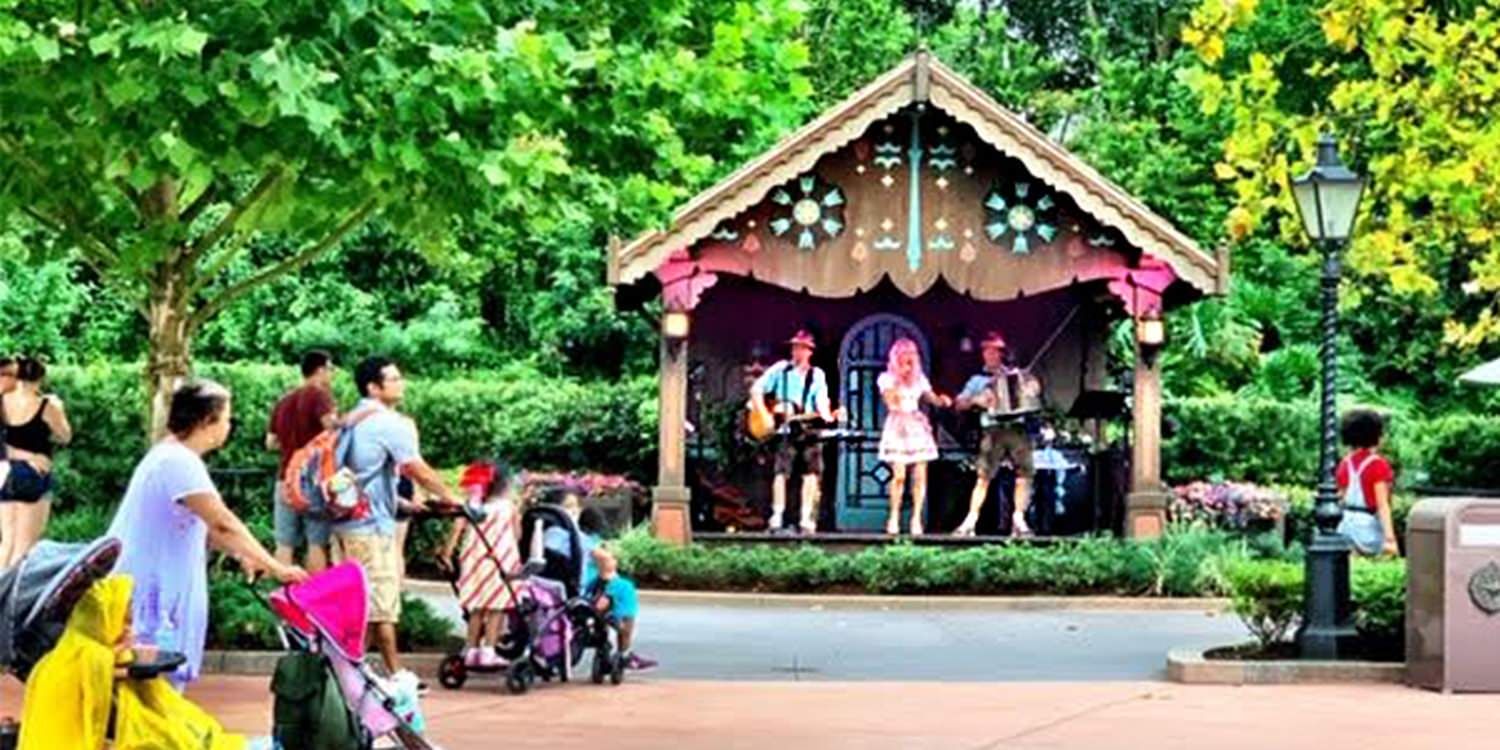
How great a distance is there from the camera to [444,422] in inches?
1190

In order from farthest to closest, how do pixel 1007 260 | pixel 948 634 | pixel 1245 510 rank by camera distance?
pixel 1245 510 → pixel 1007 260 → pixel 948 634

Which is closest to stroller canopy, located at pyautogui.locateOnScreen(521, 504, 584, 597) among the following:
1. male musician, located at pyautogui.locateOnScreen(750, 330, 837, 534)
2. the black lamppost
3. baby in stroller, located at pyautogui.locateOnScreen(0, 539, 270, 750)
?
the black lamppost

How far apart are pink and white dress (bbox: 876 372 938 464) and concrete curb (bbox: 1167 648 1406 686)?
874 centimetres

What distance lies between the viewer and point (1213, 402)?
97.0 feet

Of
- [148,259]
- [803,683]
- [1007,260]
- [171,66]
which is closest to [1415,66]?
[1007,260]

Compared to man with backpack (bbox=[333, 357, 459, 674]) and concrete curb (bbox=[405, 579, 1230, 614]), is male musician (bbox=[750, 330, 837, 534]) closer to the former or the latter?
concrete curb (bbox=[405, 579, 1230, 614])

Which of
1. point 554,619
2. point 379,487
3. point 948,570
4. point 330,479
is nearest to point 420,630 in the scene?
point 554,619

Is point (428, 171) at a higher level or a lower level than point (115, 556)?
higher

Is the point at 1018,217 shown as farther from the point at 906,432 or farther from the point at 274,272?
the point at 274,272

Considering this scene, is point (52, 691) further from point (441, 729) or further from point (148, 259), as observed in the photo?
point (148, 259)

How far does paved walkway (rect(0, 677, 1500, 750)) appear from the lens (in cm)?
1169

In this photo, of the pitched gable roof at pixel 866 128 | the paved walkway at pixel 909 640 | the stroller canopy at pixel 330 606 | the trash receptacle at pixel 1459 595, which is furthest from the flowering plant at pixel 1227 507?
the stroller canopy at pixel 330 606

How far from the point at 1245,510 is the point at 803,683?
11.4 meters

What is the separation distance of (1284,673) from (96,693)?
28.9 feet
